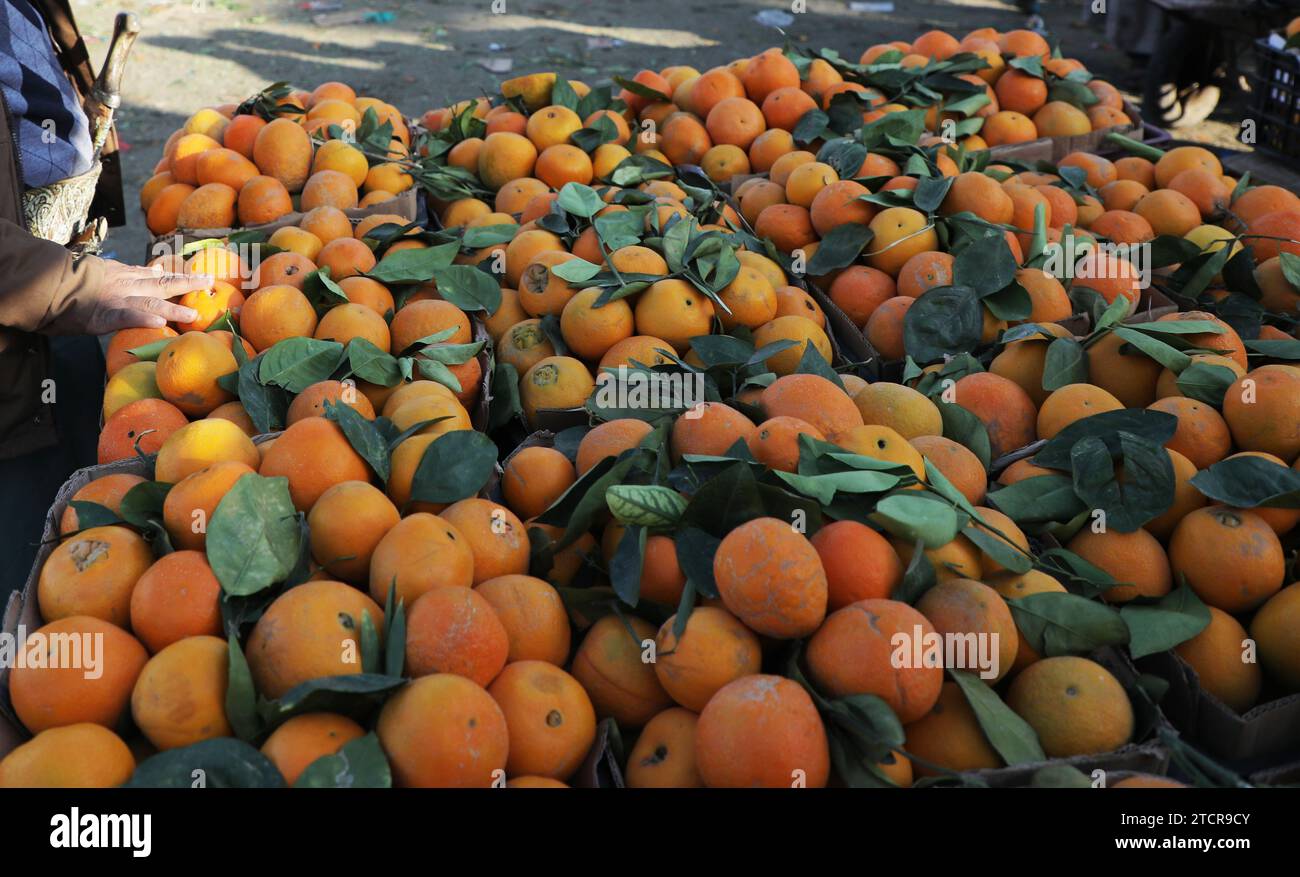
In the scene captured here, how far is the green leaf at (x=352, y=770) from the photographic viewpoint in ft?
→ 3.54

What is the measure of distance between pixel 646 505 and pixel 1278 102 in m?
3.04

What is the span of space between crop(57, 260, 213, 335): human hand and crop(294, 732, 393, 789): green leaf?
124 centimetres

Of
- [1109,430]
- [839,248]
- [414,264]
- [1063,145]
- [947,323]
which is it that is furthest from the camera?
[1063,145]

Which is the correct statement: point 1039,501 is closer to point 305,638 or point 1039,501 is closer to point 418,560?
point 418,560

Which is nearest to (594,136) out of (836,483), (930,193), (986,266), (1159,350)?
(930,193)

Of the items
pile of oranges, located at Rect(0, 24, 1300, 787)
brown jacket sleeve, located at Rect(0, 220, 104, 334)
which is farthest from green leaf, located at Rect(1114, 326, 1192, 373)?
brown jacket sleeve, located at Rect(0, 220, 104, 334)

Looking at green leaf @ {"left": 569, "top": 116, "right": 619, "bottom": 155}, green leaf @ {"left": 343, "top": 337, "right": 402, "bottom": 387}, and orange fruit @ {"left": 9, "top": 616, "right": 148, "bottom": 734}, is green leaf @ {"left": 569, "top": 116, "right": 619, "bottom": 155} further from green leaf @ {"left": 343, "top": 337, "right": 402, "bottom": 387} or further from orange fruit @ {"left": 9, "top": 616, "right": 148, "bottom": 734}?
orange fruit @ {"left": 9, "top": 616, "right": 148, "bottom": 734}

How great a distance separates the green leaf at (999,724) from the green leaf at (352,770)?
736 mm

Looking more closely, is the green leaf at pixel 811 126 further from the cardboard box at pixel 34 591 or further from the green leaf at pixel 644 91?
the cardboard box at pixel 34 591

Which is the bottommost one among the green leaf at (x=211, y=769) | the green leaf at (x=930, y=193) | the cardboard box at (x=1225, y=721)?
the cardboard box at (x=1225, y=721)

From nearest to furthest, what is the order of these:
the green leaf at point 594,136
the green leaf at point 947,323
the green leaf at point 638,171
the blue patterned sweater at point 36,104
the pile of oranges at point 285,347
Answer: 1. the pile of oranges at point 285,347
2. the green leaf at point 947,323
3. the blue patterned sweater at point 36,104
4. the green leaf at point 638,171
5. the green leaf at point 594,136

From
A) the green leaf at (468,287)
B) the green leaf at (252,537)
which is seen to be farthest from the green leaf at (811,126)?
the green leaf at (252,537)

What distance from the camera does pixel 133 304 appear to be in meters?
1.99
